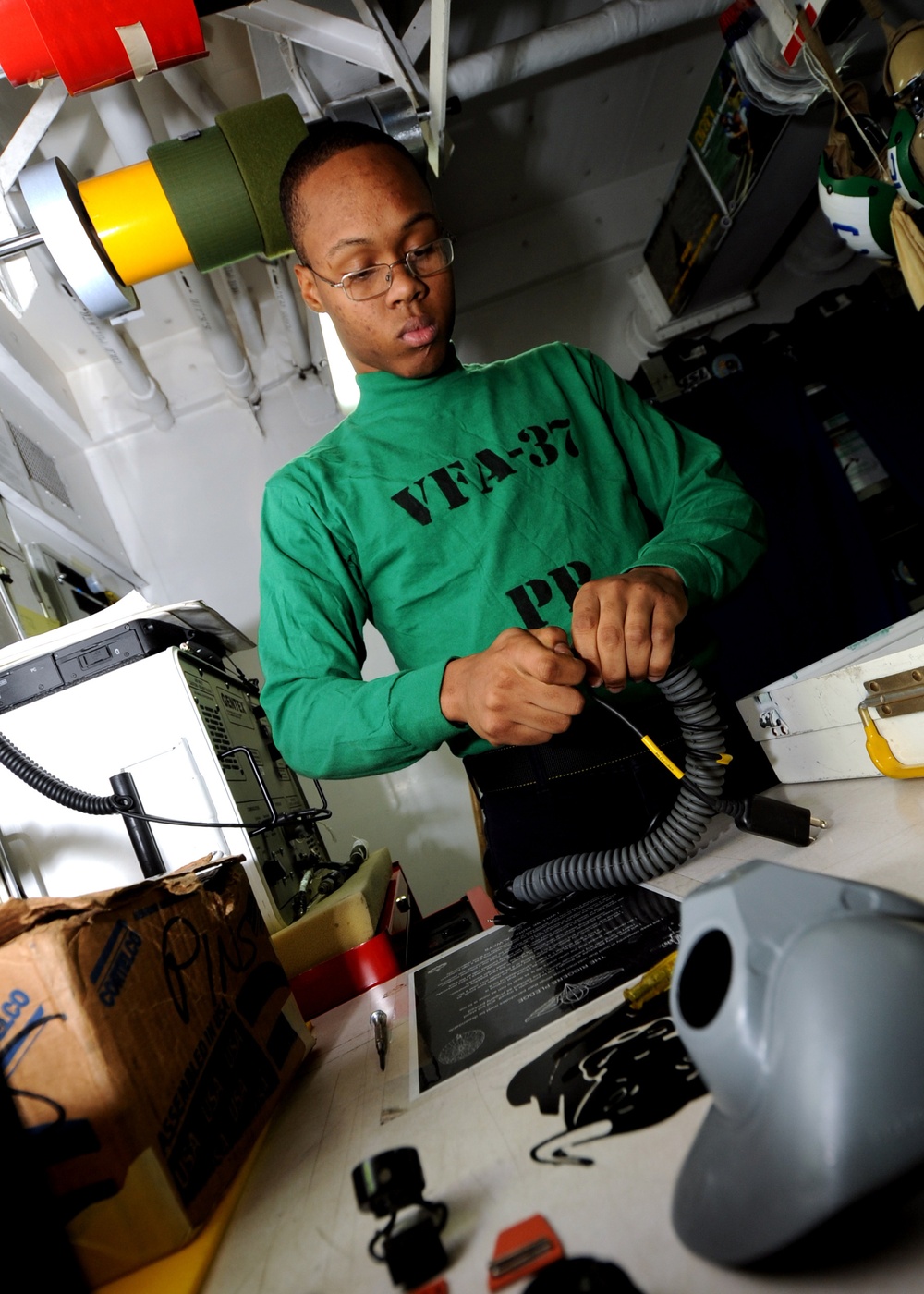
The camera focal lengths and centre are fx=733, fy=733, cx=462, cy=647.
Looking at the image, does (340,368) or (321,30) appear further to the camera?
(340,368)

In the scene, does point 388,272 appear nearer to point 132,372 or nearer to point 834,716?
point 834,716

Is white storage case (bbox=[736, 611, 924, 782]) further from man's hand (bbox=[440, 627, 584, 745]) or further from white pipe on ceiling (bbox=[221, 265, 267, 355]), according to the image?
white pipe on ceiling (bbox=[221, 265, 267, 355])

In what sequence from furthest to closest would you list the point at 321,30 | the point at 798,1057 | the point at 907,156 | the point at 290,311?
1. the point at 290,311
2. the point at 321,30
3. the point at 907,156
4. the point at 798,1057

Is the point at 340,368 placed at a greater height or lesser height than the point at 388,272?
greater

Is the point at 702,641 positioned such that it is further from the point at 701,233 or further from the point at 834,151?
the point at 701,233

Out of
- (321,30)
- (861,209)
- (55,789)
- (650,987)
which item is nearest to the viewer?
(650,987)

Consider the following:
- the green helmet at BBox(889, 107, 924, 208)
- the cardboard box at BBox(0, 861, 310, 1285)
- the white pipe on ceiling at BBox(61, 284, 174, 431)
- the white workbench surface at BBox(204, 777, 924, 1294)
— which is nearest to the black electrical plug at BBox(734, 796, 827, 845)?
the white workbench surface at BBox(204, 777, 924, 1294)

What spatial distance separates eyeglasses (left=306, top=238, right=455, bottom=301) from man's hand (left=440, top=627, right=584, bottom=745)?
75cm

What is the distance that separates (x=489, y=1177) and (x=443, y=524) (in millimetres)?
870

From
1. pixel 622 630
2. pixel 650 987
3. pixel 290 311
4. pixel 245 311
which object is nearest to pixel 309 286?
pixel 622 630

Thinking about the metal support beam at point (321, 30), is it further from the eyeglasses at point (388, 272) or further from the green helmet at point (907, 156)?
the green helmet at point (907, 156)

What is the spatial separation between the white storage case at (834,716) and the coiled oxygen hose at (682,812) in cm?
18

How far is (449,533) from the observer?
3.80 ft

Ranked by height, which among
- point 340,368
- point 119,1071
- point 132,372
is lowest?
point 119,1071
